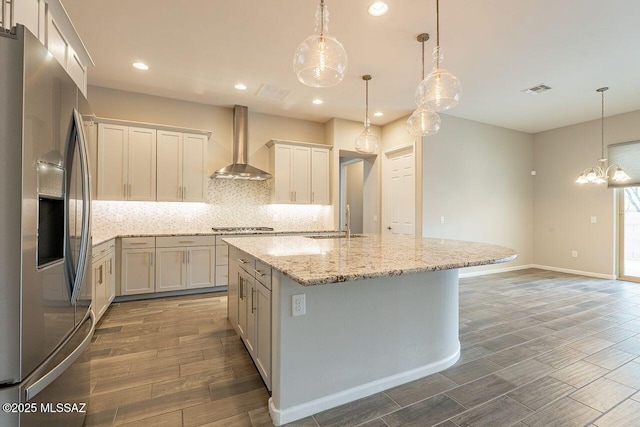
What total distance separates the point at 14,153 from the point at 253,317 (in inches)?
64.7

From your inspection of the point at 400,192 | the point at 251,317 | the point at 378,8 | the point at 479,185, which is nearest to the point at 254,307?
the point at 251,317

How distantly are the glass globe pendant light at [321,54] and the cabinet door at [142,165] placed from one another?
3278mm

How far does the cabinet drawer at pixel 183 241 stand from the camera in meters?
→ 4.08

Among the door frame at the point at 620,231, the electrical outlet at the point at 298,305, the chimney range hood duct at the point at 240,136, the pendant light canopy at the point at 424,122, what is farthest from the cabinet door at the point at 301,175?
the door frame at the point at 620,231

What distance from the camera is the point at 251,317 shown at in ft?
7.37

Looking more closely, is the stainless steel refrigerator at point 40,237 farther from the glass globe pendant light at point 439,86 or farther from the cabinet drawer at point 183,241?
the cabinet drawer at point 183,241

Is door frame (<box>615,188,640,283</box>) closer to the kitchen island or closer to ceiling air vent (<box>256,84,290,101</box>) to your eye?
the kitchen island

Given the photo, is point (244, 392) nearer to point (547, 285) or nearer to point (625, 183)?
point (547, 285)

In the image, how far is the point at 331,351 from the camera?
1796mm

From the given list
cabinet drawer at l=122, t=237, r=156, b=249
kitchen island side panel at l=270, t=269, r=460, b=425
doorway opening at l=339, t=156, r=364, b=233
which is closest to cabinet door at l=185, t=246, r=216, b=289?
cabinet drawer at l=122, t=237, r=156, b=249

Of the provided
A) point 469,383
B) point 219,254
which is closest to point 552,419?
point 469,383

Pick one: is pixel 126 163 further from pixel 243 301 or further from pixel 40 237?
pixel 40 237

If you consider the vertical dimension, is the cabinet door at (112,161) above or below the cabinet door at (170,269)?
above

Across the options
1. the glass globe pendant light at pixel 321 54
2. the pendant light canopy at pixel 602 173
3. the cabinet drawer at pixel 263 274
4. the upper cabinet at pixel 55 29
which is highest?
the upper cabinet at pixel 55 29
